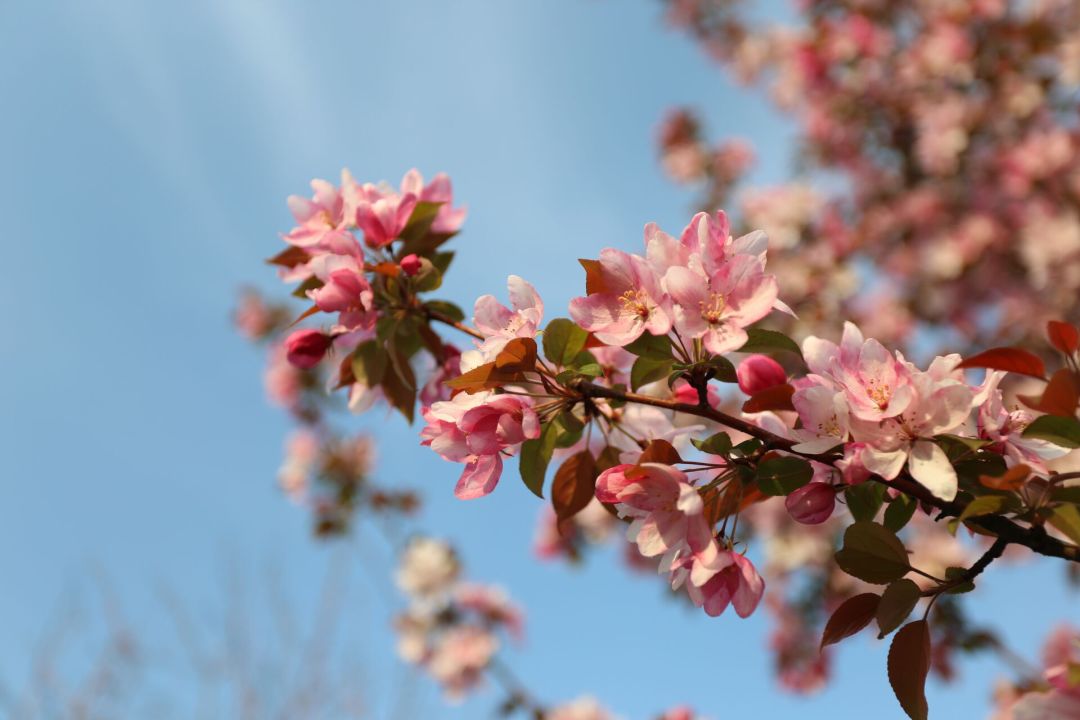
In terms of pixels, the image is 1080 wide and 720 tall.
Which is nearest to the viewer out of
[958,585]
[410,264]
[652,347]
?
[958,585]

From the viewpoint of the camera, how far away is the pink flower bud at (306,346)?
47.6 inches

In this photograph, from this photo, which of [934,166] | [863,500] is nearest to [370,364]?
[863,500]

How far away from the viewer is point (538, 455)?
0.91m

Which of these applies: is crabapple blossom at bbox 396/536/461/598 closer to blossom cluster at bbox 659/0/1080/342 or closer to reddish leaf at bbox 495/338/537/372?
blossom cluster at bbox 659/0/1080/342

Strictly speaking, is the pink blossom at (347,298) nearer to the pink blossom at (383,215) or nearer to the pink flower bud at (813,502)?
the pink blossom at (383,215)

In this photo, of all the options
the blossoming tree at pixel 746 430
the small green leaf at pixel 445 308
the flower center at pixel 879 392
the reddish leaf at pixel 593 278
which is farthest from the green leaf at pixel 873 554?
the small green leaf at pixel 445 308

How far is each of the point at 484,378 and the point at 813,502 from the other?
13.8 inches

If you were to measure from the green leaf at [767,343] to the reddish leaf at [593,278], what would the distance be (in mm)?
159

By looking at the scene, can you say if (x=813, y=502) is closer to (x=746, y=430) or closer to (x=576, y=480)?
(x=746, y=430)

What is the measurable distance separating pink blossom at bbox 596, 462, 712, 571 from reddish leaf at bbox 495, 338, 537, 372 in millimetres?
141

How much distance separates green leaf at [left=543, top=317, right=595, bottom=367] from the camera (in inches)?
34.9

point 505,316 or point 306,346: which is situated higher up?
point 306,346

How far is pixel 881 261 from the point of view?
4535mm

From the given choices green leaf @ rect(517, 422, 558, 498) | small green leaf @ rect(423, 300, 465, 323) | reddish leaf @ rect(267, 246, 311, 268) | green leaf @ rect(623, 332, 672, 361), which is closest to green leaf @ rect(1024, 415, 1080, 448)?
green leaf @ rect(623, 332, 672, 361)
